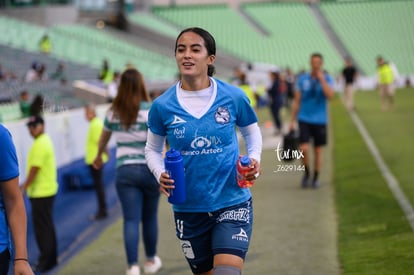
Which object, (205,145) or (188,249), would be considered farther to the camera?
(188,249)

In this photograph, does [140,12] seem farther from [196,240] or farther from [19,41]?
[196,240]

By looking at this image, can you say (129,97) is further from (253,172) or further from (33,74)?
(33,74)

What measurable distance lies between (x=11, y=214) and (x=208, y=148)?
1439 millimetres

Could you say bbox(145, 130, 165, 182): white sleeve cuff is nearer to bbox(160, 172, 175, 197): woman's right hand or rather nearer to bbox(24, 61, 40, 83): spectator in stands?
bbox(160, 172, 175, 197): woman's right hand

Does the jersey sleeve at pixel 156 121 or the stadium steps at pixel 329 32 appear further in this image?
the stadium steps at pixel 329 32

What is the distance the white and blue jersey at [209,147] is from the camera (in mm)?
5500

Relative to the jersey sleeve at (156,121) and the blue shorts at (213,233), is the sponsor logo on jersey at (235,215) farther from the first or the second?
the jersey sleeve at (156,121)

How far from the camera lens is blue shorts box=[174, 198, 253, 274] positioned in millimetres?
5496

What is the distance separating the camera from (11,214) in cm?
456

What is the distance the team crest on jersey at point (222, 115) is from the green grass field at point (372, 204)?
3024 millimetres

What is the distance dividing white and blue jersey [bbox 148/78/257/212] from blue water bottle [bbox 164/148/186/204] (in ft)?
0.56

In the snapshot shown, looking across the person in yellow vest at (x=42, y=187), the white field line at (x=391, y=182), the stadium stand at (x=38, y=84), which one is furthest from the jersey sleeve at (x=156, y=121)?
the stadium stand at (x=38, y=84)

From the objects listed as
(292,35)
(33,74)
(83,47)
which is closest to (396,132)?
(33,74)

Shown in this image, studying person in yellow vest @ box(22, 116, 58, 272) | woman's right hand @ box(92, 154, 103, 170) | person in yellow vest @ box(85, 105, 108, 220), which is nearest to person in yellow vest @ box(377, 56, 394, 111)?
person in yellow vest @ box(85, 105, 108, 220)
